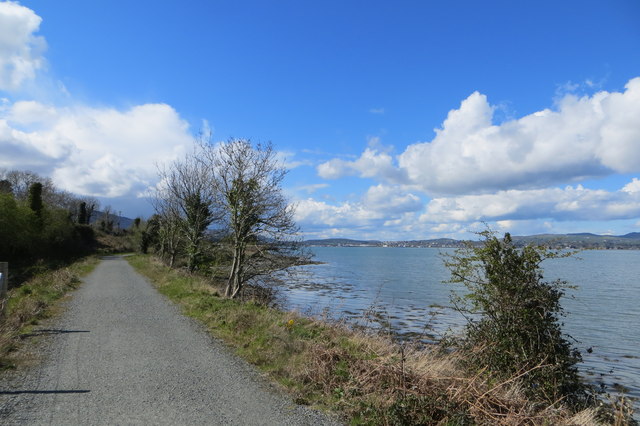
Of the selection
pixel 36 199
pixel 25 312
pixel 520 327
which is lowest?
pixel 25 312

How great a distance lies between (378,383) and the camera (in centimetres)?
636

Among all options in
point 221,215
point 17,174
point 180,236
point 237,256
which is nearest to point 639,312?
point 237,256

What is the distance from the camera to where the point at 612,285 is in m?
36.2

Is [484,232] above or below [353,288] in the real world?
above

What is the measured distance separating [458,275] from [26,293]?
16782 millimetres

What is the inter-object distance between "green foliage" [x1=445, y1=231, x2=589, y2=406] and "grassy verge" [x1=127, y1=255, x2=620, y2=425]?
524 millimetres

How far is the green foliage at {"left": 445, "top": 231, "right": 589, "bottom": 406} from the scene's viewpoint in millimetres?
7738

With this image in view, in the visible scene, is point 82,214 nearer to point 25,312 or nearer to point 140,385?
point 25,312

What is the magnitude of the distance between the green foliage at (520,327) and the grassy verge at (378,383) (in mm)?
524

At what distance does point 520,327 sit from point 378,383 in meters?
3.43

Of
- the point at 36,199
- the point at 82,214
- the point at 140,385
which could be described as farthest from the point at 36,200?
the point at 140,385

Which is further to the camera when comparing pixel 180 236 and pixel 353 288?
pixel 353 288

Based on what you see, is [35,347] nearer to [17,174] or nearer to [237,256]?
[237,256]

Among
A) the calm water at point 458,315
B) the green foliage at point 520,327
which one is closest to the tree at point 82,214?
the calm water at point 458,315
